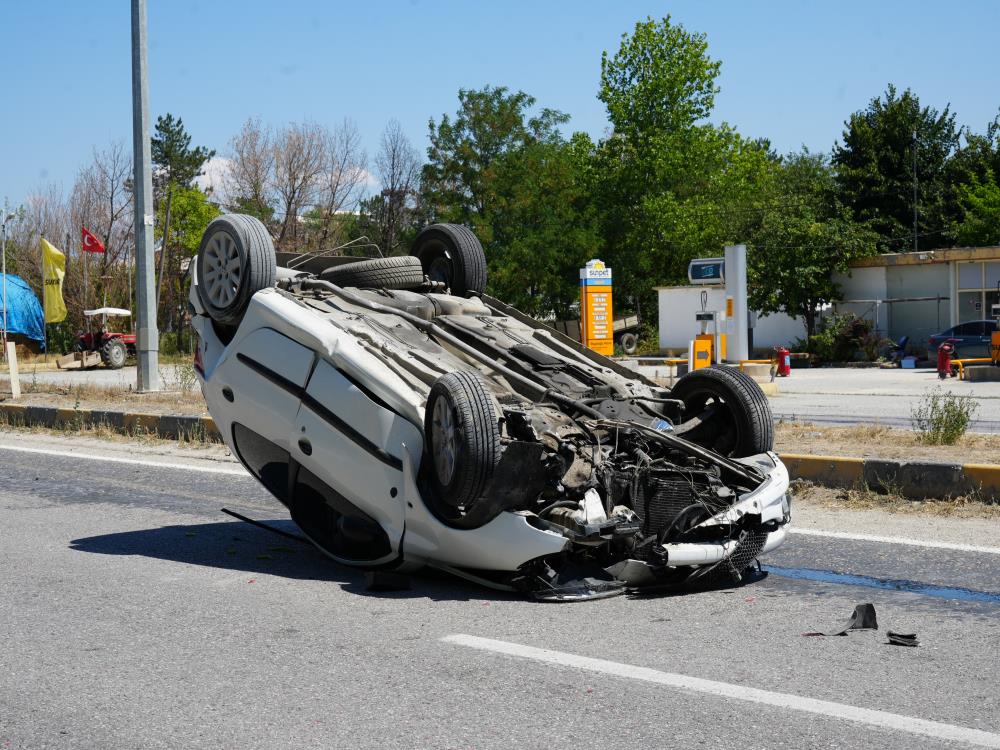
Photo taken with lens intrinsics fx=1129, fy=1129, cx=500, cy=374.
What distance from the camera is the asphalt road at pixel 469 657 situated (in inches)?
161

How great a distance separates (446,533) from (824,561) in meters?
2.55

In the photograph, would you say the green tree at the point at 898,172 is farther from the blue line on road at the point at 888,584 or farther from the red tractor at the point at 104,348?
the blue line on road at the point at 888,584

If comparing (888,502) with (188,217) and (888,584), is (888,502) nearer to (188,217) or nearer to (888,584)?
(888,584)

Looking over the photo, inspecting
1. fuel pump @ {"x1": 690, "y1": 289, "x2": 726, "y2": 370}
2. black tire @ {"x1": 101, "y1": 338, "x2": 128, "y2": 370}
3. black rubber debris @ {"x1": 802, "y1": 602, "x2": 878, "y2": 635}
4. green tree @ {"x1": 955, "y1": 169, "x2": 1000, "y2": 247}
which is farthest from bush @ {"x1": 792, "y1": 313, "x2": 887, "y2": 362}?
black rubber debris @ {"x1": 802, "y1": 602, "x2": 878, "y2": 635}

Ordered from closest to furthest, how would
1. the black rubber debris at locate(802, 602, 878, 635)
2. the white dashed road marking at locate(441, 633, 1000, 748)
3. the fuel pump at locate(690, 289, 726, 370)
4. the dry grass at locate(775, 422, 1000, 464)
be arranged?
the white dashed road marking at locate(441, 633, 1000, 748), the black rubber debris at locate(802, 602, 878, 635), the dry grass at locate(775, 422, 1000, 464), the fuel pump at locate(690, 289, 726, 370)

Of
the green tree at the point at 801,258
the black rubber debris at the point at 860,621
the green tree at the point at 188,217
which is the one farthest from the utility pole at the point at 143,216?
the green tree at the point at 188,217

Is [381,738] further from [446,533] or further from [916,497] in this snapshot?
[916,497]

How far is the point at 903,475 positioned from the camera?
899 cm

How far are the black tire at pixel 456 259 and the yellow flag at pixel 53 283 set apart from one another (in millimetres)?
26971

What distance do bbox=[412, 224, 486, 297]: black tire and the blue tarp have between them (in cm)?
3668

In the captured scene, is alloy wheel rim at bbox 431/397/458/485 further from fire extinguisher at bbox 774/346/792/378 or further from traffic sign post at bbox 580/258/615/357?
fire extinguisher at bbox 774/346/792/378

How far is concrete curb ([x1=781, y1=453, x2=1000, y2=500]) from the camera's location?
28.4ft

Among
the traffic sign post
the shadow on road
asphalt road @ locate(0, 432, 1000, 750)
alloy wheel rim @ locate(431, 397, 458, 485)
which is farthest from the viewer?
the traffic sign post

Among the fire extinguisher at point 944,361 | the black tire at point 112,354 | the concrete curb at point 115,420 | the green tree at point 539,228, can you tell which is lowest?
the concrete curb at point 115,420
